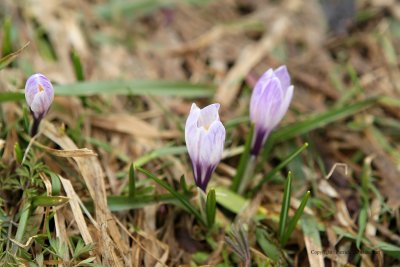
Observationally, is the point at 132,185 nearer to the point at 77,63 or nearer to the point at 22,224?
the point at 22,224

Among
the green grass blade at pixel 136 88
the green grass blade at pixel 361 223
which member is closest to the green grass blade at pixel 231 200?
the green grass blade at pixel 361 223

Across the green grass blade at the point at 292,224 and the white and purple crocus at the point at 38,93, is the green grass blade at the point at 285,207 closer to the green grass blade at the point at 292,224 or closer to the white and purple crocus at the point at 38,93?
the green grass blade at the point at 292,224

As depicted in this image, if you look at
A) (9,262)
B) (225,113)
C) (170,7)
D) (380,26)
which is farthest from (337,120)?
(9,262)

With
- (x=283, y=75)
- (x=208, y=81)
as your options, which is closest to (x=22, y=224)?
(x=283, y=75)

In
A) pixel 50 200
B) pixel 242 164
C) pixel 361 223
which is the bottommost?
pixel 361 223

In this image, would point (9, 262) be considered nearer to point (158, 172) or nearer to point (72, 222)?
point (72, 222)

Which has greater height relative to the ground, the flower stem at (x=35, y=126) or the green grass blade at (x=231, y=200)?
the flower stem at (x=35, y=126)
